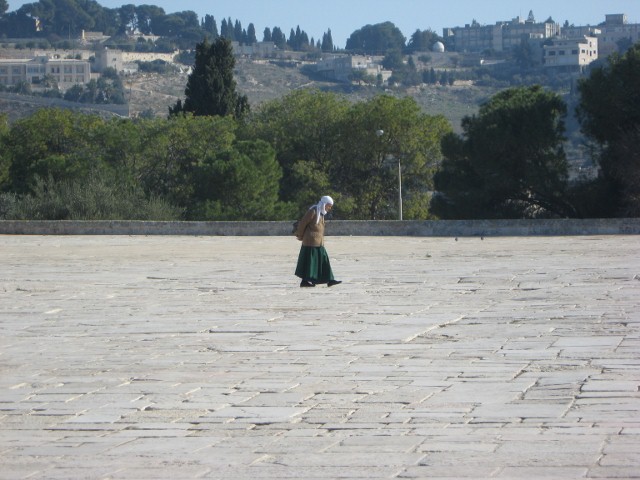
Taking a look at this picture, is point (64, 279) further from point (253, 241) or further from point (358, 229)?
point (358, 229)

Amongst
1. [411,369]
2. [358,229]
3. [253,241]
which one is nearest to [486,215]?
[358,229]

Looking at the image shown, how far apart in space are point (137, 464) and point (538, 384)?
2.77m

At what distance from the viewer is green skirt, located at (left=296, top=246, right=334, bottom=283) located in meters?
13.6

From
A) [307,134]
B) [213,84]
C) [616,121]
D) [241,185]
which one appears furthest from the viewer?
[213,84]

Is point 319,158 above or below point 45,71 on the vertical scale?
below

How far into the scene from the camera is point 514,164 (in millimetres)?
37875

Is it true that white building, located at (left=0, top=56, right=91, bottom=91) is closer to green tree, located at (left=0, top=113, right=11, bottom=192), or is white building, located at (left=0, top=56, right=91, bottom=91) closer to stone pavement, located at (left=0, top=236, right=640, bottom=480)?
green tree, located at (left=0, top=113, right=11, bottom=192)

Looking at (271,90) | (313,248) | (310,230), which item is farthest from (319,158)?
(271,90)

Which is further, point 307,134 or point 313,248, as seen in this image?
point 307,134

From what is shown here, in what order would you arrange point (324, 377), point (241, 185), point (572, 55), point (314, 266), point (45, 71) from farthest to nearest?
1. point (572, 55)
2. point (45, 71)
3. point (241, 185)
4. point (314, 266)
5. point (324, 377)

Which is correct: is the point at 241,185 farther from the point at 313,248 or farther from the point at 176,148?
the point at 313,248

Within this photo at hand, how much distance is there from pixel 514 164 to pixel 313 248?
25245 millimetres

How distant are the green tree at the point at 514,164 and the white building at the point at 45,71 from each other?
153m

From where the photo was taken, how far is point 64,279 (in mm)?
15469
